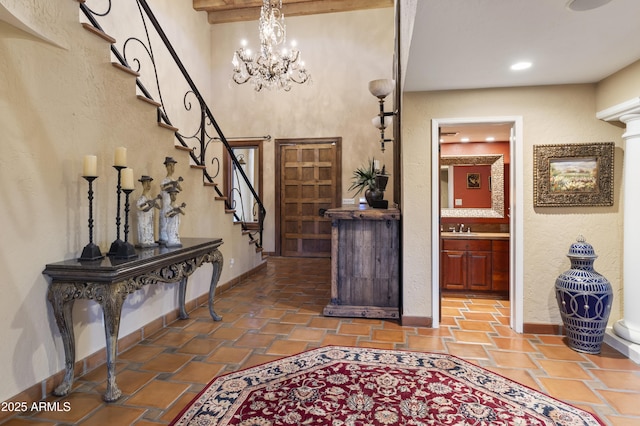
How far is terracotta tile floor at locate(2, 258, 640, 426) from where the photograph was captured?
1.97 m

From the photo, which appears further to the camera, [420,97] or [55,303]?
[420,97]

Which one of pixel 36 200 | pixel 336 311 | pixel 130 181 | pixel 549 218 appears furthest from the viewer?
pixel 336 311

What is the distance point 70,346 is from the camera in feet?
6.97

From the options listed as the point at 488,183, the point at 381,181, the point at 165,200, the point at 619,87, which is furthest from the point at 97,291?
the point at 488,183

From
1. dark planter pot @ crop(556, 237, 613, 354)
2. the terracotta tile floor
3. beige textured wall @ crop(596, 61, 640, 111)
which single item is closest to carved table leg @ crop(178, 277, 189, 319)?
the terracotta tile floor

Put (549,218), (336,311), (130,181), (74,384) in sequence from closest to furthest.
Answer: (74,384)
(130,181)
(549,218)
(336,311)

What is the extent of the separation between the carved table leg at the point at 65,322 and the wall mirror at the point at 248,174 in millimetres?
5043

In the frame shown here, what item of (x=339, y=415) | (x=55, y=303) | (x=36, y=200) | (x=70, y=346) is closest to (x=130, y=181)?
(x=36, y=200)

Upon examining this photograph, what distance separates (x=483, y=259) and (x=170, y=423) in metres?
3.67

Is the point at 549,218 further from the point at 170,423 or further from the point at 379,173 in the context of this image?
the point at 170,423

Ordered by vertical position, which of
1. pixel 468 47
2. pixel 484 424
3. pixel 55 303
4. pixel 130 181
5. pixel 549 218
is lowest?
pixel 484 424

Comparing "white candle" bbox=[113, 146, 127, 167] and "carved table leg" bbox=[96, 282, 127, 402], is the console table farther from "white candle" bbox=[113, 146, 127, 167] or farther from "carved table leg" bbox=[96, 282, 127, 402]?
"white candle" bbox=[113, 146, 127, 167]

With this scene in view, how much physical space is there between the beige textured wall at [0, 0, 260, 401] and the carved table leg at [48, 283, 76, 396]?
0.07 m

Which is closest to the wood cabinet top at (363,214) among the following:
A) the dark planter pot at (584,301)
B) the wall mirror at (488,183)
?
the wall mirror at (488,183)
